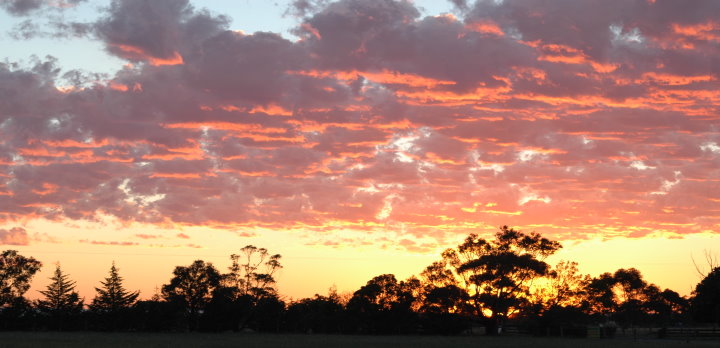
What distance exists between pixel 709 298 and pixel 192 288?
69.5 metres

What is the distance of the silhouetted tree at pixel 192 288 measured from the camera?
111 meters

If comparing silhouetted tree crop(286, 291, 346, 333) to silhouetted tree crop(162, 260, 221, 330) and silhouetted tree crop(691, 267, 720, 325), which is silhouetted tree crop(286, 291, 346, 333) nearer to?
silhouetted tree crop(162, 260, 221, 330)

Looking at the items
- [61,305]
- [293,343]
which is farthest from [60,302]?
[293,343]

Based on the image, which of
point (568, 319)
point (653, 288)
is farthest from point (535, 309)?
point (653, 288)

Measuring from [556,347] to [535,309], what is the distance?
152 ft

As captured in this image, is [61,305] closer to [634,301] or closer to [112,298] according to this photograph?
[112,298]

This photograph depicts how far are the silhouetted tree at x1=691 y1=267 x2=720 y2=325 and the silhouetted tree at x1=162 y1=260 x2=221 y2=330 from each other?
216 feet

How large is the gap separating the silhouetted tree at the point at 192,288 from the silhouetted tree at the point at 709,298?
2596 inches

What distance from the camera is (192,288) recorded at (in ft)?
371

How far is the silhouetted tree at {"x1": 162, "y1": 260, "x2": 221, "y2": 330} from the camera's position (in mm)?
110812

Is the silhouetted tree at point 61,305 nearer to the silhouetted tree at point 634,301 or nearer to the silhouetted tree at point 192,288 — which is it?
the silhouetted tree at point 192,288

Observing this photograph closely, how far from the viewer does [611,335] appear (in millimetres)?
93688

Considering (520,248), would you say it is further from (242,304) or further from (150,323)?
(150,323)

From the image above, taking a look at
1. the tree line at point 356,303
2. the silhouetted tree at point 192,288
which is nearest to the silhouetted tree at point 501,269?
the tree line at point 356,303
